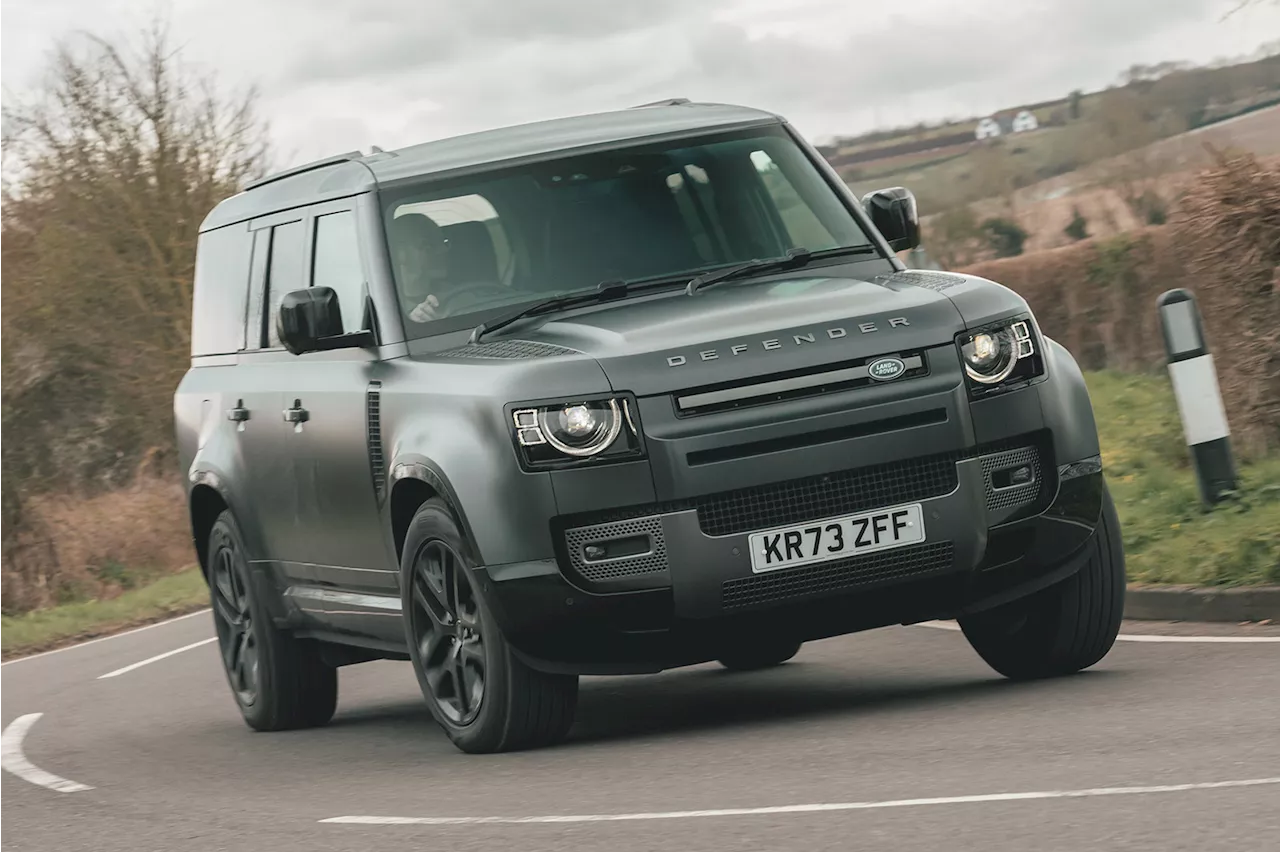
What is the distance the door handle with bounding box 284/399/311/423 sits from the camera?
8766mm

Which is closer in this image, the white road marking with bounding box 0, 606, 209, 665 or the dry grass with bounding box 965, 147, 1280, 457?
the dry grass with bounding box 965, 147, 1280, 457

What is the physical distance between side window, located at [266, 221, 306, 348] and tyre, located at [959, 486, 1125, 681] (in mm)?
3148

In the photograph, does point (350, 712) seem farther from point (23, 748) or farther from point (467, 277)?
point (467, 277)

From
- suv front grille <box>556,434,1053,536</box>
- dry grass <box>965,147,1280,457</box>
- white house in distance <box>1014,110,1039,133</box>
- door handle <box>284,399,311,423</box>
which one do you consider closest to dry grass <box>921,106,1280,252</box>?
white house in distance <box>1014,110,1039,133</box>

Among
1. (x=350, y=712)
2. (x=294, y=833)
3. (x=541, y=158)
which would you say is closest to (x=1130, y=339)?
(x=350, y=712)

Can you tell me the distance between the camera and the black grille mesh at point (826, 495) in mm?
6953

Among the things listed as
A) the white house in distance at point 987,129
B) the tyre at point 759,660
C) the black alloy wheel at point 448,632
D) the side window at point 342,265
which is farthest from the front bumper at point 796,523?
the white house in distance at point 987,129

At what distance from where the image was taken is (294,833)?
21.0 feet

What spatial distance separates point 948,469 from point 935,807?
186 cm

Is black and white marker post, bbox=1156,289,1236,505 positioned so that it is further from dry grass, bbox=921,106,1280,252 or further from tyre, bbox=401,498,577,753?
dry grass, bbox=921,106,1280,252

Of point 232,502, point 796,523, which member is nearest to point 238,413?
point 232,502

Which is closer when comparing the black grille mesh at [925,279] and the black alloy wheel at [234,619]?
the black grille mesh at [925,279]

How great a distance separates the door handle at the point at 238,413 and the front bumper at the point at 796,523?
2.83 m

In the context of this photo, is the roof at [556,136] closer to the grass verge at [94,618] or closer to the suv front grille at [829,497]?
the suv front grille at [829,497]
